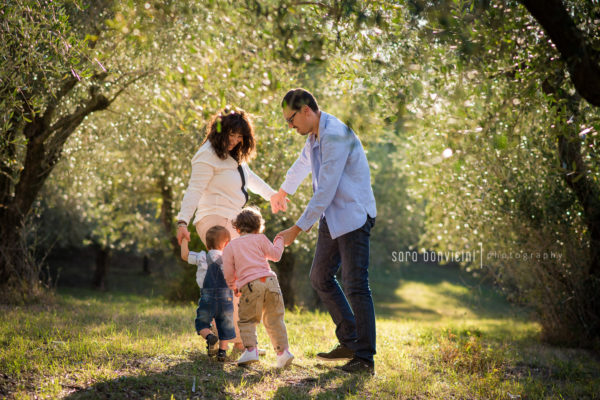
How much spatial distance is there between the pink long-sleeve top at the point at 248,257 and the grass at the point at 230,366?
804 mm

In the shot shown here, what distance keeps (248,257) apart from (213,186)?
0.83 meters

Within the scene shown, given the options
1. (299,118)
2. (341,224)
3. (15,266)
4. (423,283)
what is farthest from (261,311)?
(423,283)

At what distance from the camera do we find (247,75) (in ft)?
22.4

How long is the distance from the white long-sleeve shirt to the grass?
1.40 m

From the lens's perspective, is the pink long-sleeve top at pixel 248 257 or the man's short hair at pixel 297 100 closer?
the pink long-sleeve top at pixel 248 257

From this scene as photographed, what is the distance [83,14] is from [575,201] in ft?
26.1

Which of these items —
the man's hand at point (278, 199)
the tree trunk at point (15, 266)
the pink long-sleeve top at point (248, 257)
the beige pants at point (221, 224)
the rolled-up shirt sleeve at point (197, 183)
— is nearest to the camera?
the pink long-sleeve top at point (248, 257)

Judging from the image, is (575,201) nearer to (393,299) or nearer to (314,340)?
(314,340)

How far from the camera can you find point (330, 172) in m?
4.74

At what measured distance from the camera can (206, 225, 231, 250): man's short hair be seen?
495cm

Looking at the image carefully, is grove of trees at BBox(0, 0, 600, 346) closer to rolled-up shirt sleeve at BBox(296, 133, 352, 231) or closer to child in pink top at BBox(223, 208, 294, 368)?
rolled-up shirt sleeve at BBox(296, 133, 352, 231)

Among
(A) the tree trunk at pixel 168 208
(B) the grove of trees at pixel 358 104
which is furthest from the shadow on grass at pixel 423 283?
(B) the grove of trees at pixel 358 104

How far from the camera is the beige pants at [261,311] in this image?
4637mm

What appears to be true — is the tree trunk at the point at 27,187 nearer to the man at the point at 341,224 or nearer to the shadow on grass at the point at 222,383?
the man at the point at 341,224
